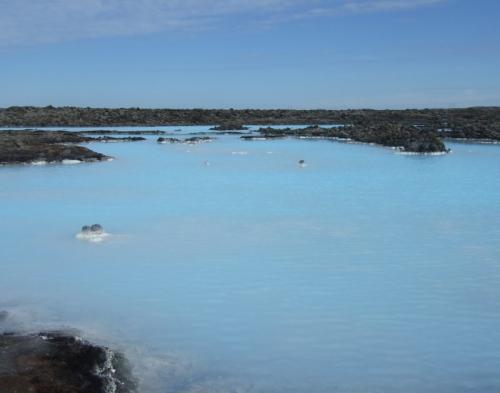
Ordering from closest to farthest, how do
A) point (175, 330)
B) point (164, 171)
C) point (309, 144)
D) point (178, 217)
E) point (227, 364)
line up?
1. point (227, 364)
2. point (175, 330)
3. point (178, 217)
4. point (164, 171)
5. point (309, 144)

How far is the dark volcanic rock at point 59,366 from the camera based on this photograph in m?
4.88

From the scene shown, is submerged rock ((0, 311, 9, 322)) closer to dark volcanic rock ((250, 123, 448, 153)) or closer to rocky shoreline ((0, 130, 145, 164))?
rocky shoreline ((0, 130, 145, 164))

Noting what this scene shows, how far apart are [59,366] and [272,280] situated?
322 centimetres

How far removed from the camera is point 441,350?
5.61 metres

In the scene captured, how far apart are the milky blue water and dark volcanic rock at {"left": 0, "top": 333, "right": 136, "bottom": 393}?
243 millimetres

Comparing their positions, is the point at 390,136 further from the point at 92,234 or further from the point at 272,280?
the point at 272,280

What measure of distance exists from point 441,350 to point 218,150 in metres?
23.6

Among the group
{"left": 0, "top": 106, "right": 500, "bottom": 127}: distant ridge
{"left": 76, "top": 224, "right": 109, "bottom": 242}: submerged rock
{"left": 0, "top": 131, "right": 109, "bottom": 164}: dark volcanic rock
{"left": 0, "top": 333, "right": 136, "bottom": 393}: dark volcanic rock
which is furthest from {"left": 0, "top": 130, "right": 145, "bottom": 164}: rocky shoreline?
{"left": 0, "top": 106, "right": 500, "bottom": 127}: distant ridge

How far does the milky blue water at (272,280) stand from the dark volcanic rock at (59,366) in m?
0.24

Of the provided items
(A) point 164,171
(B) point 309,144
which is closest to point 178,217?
(A) point 164,171

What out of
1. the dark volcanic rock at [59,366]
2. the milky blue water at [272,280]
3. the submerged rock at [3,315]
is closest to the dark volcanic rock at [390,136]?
the milky blue water at [272,280]

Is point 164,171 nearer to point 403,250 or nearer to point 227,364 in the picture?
point 403,250

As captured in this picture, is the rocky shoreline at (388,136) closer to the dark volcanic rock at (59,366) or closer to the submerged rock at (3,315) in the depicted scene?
the submerged rock at (3,315)

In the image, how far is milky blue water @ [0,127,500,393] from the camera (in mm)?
5348
